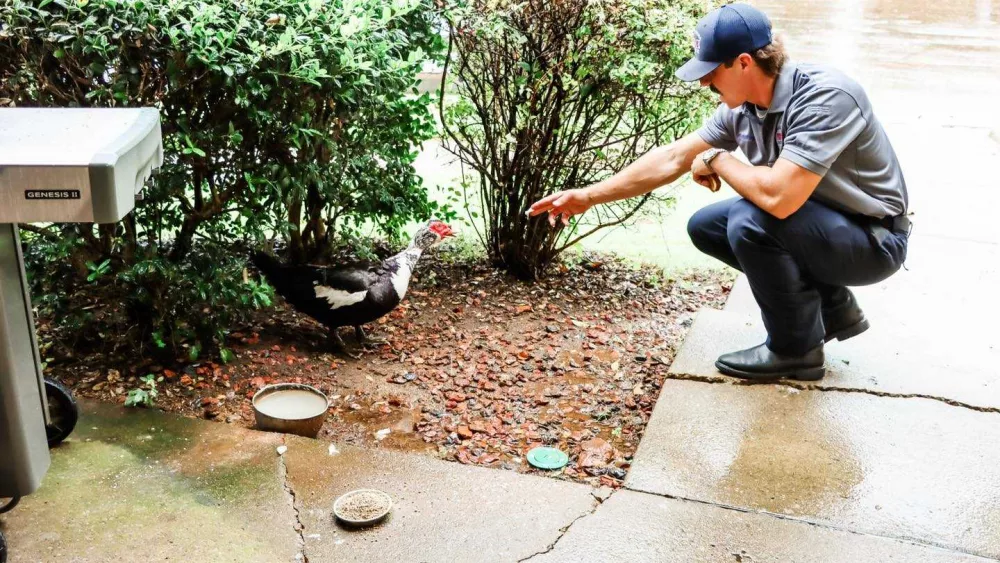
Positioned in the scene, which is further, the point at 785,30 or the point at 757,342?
the point at 785,30

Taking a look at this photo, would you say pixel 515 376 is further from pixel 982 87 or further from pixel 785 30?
pixel 785 30

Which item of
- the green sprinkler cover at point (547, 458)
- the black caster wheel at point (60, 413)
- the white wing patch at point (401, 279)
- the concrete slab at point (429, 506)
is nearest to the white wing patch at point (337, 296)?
the white wing patch at point (401, 279)

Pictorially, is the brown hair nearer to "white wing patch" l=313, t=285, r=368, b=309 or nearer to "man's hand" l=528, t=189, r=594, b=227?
"man's hand" l=528, t=189, r=594, b=227

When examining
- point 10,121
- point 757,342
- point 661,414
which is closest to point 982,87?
point 757,342

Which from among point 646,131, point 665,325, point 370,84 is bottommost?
point 665,325

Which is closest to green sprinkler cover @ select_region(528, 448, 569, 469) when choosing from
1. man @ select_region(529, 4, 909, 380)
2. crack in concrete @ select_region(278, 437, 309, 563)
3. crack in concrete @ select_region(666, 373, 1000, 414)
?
crack in concrete @ select_region(666, 373, 1000, 414)

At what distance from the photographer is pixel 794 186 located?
119 inches

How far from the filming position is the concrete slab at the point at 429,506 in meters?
2.53

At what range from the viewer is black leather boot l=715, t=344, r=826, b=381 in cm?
341

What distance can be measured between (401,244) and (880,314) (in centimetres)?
266

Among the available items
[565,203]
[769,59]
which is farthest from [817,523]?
[565,203]

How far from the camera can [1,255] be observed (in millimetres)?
2170

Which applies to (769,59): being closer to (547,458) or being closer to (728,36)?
(728,36)

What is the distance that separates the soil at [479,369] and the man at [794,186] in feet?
2.16
